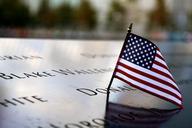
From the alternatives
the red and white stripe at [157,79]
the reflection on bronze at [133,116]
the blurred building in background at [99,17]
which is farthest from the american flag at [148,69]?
the blurred building in background at [99,17]

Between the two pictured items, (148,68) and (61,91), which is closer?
(148,68)

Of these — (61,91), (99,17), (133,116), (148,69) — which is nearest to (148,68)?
(148,69)

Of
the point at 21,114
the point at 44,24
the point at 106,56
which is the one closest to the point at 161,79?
the point at 21,114

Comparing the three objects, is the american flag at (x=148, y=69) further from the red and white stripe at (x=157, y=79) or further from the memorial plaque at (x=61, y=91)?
the memorial plaque at (x=61, y=91)

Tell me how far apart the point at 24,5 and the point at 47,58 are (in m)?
27.5

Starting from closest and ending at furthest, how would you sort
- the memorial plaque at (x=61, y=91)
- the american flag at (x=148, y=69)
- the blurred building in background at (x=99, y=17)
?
the memorial plaque at (x=61, y=91) < the american flag at (x=148, y=69) < the blurred building in background at (x=99, y=17)

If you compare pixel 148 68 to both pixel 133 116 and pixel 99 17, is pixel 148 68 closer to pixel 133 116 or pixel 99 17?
pixel 133 116

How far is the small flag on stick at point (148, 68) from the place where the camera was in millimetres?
3992

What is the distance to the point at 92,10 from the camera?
113 ft

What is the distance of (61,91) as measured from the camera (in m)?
4.29

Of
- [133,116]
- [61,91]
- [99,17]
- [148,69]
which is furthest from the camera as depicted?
[99,17]

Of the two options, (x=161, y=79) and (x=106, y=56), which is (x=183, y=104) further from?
(x=106, y=56)

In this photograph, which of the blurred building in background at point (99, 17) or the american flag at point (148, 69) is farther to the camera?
the blurred building in background at point (99, 17)

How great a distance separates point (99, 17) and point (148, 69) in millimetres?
31471
